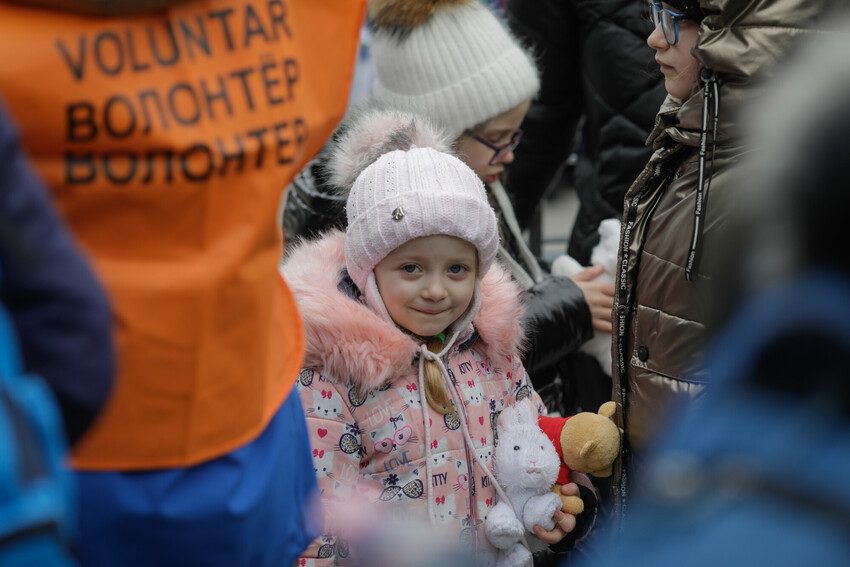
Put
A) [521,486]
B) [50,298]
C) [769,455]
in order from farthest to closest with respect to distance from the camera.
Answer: [521,486]
[50,298]
[769,455]

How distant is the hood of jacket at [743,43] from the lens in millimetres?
2092

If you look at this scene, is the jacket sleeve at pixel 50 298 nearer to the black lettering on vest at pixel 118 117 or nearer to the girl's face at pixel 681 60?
the black lettering on vest at pixel 118 117

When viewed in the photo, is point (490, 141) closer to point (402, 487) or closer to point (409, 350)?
point (409, 350)

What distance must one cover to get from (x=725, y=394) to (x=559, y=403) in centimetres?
236

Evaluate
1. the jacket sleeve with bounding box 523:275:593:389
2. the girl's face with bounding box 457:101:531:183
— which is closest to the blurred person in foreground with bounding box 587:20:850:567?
the jacket sleeve with bounding box 523:275:593:389

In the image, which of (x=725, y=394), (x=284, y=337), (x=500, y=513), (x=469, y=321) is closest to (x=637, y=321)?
(x=469, y=321)

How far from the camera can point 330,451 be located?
2223 millimetres

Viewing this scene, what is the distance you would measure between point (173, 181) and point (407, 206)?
1.04 m

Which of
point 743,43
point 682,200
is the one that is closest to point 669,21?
point 743,43

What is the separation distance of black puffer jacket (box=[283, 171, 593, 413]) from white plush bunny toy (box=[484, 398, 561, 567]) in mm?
576


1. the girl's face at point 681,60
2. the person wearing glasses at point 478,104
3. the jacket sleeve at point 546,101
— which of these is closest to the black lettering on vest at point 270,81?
the girl's face at point 681,60

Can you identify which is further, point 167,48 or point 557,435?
point 557,435

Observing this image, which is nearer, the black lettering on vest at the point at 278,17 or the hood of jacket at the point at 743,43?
the black lettering on vest at the point at 278,17

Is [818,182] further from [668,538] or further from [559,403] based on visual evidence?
[559,403]
